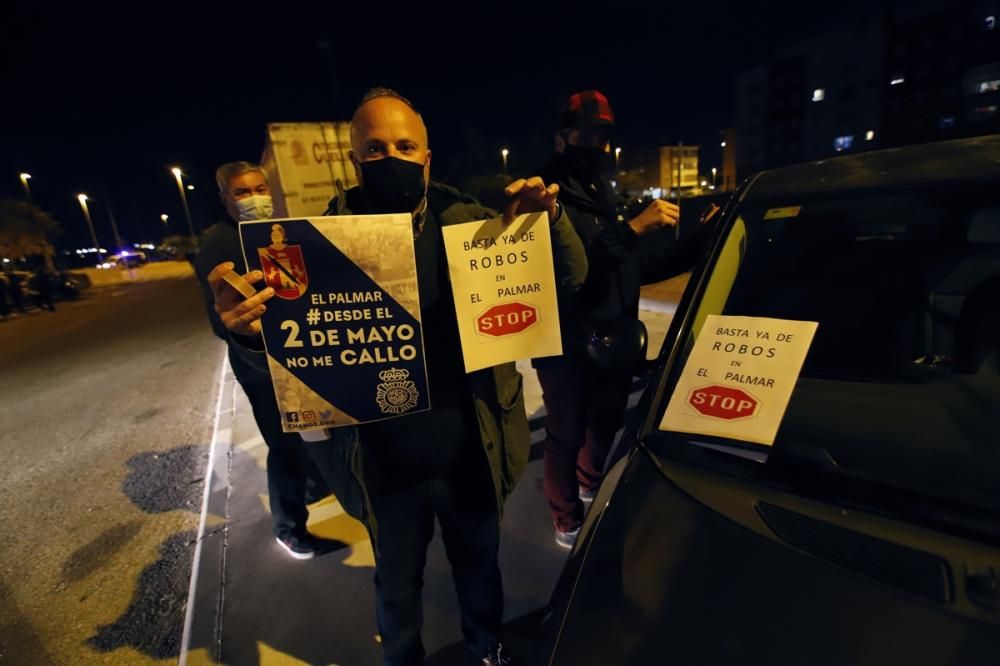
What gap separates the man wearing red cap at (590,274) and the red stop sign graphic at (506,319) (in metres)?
0.59

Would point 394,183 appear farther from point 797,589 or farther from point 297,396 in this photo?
point 797,589

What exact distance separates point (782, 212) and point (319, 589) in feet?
8.70

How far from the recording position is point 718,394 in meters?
1.16

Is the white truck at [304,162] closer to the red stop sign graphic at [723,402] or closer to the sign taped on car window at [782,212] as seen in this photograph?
the sign taped on car window at [782,212]

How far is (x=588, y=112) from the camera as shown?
240cm

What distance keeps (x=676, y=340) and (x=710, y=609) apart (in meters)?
0.78

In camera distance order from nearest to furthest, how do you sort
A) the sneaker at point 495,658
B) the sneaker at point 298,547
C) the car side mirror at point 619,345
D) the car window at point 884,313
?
the car window at point 884,313
the car side mirror at point 619,345
the sneaker at point 495,658
the sneaker at point 298,547

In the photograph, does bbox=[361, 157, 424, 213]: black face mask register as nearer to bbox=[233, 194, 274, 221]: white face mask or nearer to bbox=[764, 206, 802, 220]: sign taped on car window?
bbox=[764, 206, 802, 220]: sign taped on car window

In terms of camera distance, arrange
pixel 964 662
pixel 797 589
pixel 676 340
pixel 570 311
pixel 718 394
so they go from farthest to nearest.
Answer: pixel 570 311
pixel 676 340
pixel 718 394
pixel 797 589
pixel 964 662

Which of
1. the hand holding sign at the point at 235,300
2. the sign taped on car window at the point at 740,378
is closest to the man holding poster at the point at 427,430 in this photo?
the hand holding sign at the point at 235,300

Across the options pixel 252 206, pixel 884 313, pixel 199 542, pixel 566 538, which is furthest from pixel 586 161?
pixel 199 542

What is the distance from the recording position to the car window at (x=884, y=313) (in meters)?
1.18

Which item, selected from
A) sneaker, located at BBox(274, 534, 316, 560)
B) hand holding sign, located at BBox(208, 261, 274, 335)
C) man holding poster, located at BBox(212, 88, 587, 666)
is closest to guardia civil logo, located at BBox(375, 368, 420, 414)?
man holding poster, located at BBox(212, 88, 587, 666)

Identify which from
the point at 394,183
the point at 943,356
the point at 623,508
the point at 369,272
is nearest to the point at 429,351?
the point at 369,272
